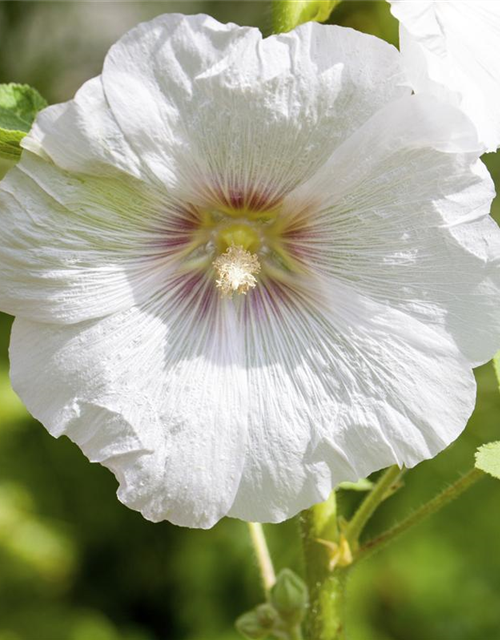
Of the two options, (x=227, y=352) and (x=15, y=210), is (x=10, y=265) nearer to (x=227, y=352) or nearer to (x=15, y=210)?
(x=15, y=210)

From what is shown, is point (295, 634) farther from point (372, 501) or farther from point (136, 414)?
point (136, 414)

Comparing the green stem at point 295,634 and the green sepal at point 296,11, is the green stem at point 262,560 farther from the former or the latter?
the green sepal at point 296,11

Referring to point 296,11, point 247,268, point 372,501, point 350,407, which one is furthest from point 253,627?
point 296,11

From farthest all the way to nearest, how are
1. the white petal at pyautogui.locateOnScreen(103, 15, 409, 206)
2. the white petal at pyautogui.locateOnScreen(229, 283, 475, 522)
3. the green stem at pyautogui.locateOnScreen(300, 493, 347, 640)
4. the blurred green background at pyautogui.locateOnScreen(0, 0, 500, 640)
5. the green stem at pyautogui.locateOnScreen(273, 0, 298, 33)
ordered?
the blurred green background at pyautogui.locateOnScreen(0, 0, 500, 640)
the green stem at pyautogui.locateOnScreen(300, 493, 347, 640)
the green stem at pyautogui.locateOnScreen(273, 0, 298, 33)
the white petal at pyautogui.locateOnScreen(229, 283, 475, 522)
the white petal at pyautogui.locateOnScreen(103, 15, 409, 206)

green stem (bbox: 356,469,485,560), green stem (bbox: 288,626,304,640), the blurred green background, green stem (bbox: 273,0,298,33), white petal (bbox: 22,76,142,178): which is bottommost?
the blurred green background

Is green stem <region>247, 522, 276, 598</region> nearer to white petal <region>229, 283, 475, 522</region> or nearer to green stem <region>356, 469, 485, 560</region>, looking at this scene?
green stem <region>356, 469, 485, 560</region>

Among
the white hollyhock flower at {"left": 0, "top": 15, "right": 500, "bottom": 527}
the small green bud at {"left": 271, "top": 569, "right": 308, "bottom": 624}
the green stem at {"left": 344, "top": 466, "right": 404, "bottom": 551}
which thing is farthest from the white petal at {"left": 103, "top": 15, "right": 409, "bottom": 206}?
the small green bud at {"left": 271, "top": 569, "right": 308, "bottom": 624}
